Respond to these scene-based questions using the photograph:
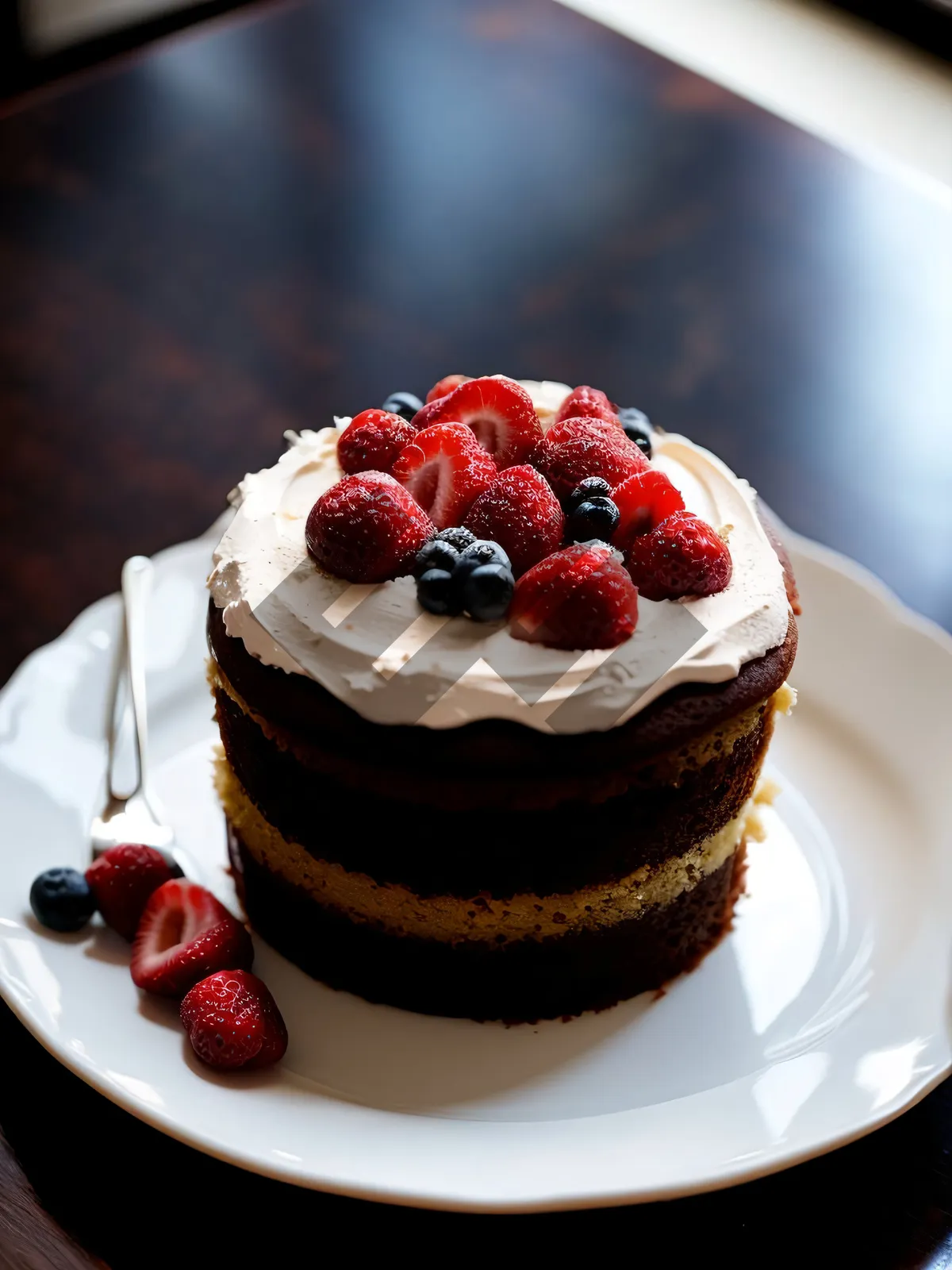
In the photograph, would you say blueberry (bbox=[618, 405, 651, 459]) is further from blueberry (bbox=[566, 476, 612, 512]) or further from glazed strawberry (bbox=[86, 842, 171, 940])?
glazed strawberry (bbox=[86, 842, 171, 940])

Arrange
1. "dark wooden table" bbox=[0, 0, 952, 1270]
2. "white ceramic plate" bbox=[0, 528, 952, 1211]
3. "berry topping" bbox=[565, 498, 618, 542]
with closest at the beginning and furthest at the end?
1. "white ceramic plate" bbox=[0, 528, 952, 1211]
2. "berry topping" bbox=[565, 498, 618, 542]
3. "dark wooden table" bbox=[0, 0, 952, 1270]

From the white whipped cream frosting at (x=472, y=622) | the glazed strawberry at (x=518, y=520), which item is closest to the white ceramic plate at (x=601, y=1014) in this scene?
the white whipped cream frosting at (x=472, y=622)

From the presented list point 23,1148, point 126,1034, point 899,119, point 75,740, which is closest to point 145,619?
point 75,740

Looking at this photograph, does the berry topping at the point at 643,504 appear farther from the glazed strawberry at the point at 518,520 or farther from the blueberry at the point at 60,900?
the blueberry at the point at 60,900

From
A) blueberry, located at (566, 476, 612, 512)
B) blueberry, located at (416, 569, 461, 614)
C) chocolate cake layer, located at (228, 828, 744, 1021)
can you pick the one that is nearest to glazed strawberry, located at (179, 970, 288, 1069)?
chocolate cake layer, located at (228, 828, 744, 1021)

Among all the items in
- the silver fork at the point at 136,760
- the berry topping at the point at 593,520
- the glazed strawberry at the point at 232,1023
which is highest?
the berry topping at the point at 593,520

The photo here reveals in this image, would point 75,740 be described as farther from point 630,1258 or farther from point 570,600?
point 630,1258

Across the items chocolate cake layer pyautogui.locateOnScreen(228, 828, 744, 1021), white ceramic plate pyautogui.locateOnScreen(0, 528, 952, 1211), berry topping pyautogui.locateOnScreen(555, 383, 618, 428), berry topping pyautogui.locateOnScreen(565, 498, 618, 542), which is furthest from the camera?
berry topping pyautogui.locateOnScreen(555, 383, 618, 428)
